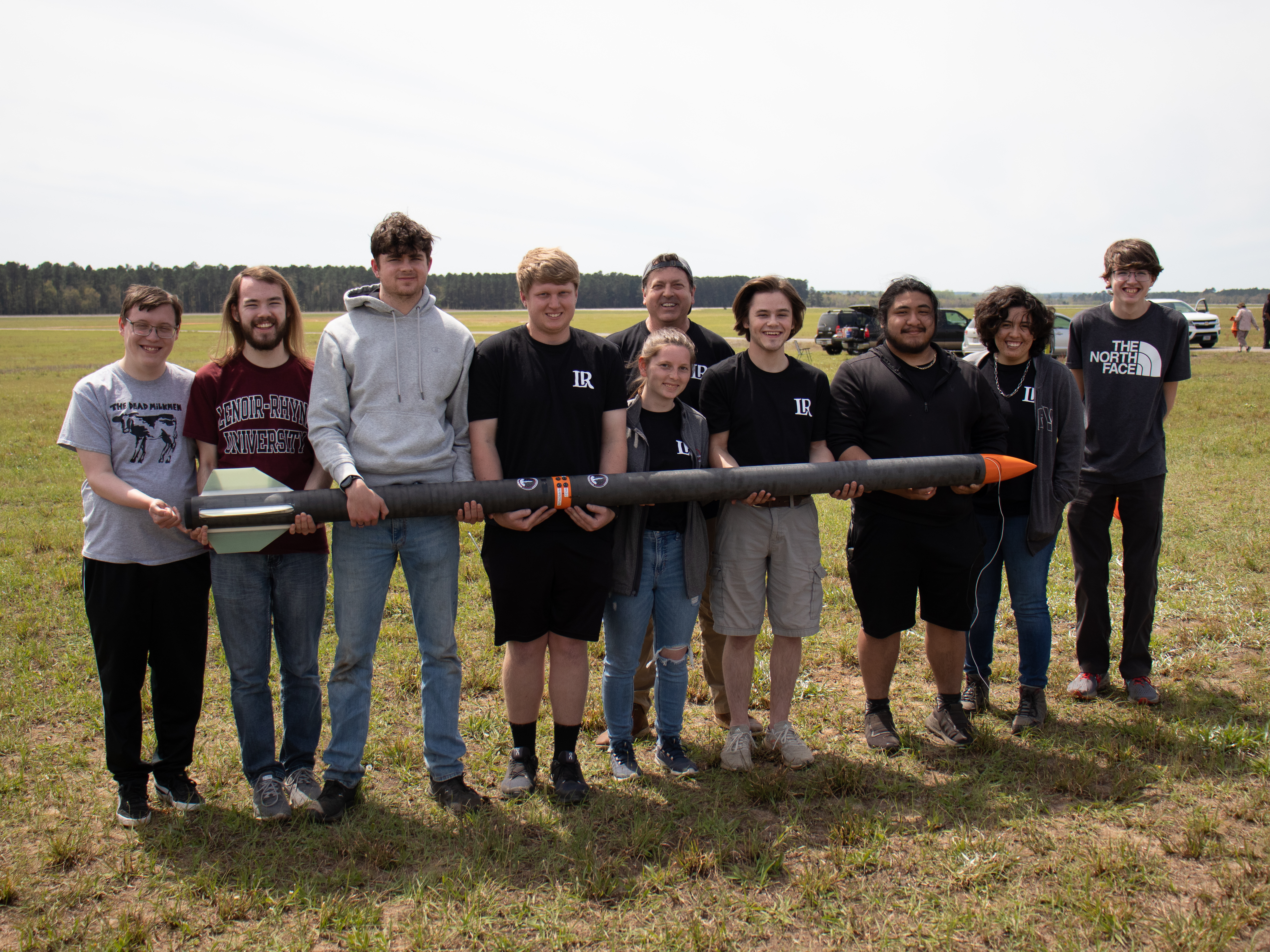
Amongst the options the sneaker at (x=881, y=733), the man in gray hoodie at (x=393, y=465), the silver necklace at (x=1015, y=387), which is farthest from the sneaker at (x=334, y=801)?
the silver necklace at (x=1015, y=387)

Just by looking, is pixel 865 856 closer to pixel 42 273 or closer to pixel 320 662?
pixel 320 662

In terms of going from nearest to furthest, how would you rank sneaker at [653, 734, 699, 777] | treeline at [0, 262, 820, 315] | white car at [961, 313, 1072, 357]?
sneaker at [653, 734, 699, 777], white car at [961, 313, 1072, 357], treeline at [0, 262, 820, 315]

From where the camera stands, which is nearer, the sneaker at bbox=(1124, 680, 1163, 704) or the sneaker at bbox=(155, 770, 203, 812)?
the sneaker at bbox=(155, 770, 203, 812)

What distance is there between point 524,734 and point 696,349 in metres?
2.54

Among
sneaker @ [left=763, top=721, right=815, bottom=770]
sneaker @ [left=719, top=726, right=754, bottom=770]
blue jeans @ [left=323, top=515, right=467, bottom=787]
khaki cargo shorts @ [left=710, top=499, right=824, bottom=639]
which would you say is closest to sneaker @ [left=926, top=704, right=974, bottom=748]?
sneaker @ [left=763, top=721, right=815, bottom=770]

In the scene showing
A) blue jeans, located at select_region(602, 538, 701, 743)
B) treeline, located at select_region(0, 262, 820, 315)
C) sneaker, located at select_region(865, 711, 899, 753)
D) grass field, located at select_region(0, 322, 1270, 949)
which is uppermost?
treeline, located at select_region(0, 262, 820, 315)

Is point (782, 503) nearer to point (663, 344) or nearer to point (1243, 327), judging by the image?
point (663, 344)

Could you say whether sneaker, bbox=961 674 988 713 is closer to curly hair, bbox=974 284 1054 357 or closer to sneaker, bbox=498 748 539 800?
curly hair, bbox=974 284 1054 357

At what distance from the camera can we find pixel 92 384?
3959 millimetres

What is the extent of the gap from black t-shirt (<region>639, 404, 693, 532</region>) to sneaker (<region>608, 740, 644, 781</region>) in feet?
4.07

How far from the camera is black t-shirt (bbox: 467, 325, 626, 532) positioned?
4.12 metres

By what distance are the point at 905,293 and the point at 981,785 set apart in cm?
272

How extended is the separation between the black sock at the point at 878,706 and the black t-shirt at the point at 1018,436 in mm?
1357

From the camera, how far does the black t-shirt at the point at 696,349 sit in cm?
492
